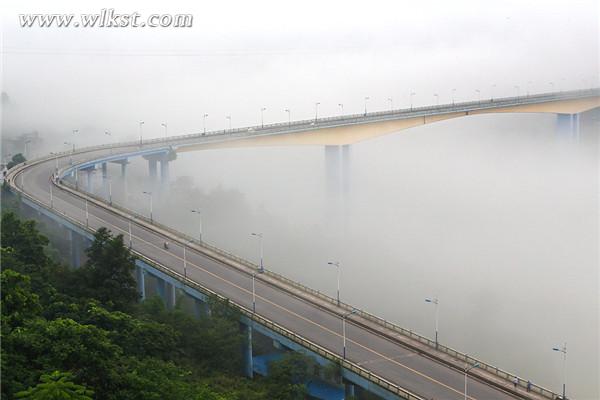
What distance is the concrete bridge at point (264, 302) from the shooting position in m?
30.7

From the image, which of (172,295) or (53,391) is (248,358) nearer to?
(172,295)

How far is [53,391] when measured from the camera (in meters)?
19.6

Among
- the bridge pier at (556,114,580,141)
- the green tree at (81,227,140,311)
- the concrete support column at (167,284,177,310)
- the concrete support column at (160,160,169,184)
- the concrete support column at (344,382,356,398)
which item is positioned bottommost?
the concrete support column at (344,382,356,398)

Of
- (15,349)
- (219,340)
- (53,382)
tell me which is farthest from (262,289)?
(53,382)

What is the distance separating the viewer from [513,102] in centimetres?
10112

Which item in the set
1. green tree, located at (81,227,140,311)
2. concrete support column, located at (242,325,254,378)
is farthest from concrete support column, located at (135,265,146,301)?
concrete support column, located at (242,325,254,378)

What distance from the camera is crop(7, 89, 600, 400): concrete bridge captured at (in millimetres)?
30688

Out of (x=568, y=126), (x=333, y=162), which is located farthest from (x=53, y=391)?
(x=568, y=126)

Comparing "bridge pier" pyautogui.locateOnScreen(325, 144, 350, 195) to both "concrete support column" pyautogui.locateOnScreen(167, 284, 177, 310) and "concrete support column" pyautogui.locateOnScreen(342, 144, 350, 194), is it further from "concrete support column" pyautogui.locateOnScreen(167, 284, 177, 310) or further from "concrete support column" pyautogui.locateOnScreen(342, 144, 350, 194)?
"concrete support column" pyautogui.locateOnScreen(167, 284, 177, 310)

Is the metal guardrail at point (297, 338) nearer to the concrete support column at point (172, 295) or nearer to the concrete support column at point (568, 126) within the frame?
the concrete support column at point (172, 295)

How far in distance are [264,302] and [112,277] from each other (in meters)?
7.76

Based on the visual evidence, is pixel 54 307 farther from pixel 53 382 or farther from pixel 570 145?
pixel 570 145

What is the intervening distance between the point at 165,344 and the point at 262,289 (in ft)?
34.8

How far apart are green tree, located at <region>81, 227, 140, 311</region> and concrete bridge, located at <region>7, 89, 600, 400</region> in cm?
461
